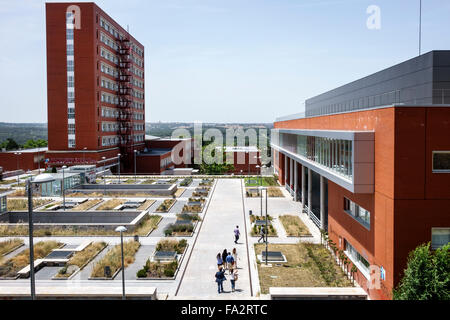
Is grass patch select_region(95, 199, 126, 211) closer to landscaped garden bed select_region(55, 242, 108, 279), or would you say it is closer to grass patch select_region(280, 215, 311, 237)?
landscaped garden bed select_region(55, 242, 108, 279)

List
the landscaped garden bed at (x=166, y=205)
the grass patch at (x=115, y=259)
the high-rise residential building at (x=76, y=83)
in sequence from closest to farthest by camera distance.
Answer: the grass patch at (x=115, y=259) < the landscaped garden bed at (x=166, y=205) < the high-rise residential building at (x=76, y=83)

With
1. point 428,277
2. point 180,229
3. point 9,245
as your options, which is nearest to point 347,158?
point 428,277

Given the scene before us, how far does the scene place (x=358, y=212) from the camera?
1759 centimetres

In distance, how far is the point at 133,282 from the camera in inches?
657

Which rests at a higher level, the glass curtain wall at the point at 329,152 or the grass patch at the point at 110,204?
the glass curtain wall at the point at 329,152

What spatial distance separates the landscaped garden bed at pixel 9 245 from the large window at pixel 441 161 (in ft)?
68.7

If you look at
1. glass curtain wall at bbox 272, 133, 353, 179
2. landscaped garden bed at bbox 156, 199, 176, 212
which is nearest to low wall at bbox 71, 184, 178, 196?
landscaped garden bed at bbox 156, 199, 176, 212

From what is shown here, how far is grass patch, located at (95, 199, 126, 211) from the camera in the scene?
1281 inches

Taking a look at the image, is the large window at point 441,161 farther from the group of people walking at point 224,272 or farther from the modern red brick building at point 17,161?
the modern red brick building at point 17,161

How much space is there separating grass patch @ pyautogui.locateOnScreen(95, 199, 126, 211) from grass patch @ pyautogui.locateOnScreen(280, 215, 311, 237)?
14.5 meters

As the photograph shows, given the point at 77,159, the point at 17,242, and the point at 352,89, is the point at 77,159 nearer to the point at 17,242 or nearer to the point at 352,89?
the point at 17,242

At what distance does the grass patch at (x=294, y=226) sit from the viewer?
24.8 metres

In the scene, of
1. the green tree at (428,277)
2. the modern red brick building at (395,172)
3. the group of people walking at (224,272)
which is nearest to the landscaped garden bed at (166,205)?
the group of people walking at (224,272)

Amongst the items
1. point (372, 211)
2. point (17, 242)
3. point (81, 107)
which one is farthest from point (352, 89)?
point (81, 107)
